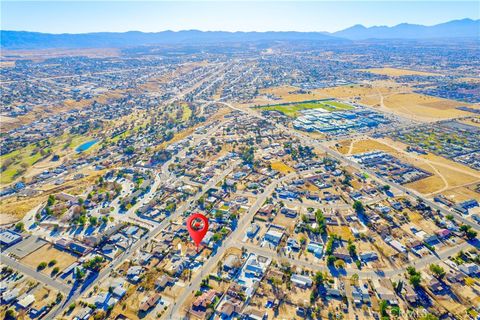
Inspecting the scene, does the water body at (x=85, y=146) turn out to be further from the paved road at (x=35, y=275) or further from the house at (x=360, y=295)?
the house at (x=360, y=295)

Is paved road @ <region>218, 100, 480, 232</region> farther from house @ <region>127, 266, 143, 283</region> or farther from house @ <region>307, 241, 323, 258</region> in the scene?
house @ <region>127, 266, 143, 283</region>

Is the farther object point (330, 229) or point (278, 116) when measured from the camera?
point (278, 116)

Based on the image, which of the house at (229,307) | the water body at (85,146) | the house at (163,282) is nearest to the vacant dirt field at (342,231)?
the house at (229,307)

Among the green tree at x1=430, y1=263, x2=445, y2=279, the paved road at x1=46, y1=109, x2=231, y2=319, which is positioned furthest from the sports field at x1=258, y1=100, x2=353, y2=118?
the green tree at x1=430, y1=263, x2=445, y2=279

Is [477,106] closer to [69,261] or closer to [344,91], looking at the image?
[344,91]

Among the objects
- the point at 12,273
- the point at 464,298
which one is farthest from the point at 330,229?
the point at 12,273

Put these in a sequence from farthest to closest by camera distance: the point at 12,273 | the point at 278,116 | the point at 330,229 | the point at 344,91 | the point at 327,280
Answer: the point at 344,91 → the point at 278,116 → the point at 330,229 → the point at 12,273 → the point at 327,280

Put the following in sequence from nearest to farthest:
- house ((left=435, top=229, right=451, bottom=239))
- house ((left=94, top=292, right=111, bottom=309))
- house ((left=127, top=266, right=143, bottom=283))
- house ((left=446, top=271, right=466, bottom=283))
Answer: house ((left=94, top=292, right=111, bottom=309))
house ((left=446, top=271, right=466, bottom=283))
house ((left=127, top=266, right=143, bottom=283))
house ((left=435, top=229, right=451, bottom=239))
